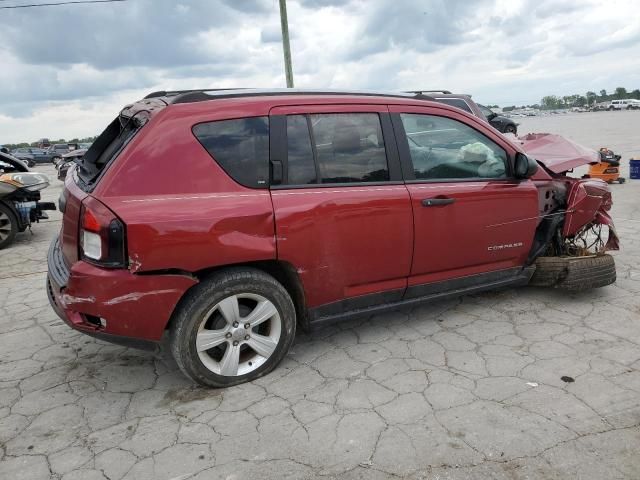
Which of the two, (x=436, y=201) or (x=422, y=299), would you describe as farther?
(x=422, y=299)

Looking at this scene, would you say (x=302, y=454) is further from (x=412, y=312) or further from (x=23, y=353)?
(x=23, y=353)

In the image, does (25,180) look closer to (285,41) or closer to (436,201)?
(436,201)

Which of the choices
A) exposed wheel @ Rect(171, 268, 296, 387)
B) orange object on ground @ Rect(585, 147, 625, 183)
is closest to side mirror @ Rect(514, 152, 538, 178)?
exposed wheel @ Rect(171, 268, 296, 387)

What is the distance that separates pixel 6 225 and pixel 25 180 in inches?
27.8

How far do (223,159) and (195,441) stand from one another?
1543mm

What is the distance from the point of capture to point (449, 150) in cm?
369

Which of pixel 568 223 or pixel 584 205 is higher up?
pixel 584 205

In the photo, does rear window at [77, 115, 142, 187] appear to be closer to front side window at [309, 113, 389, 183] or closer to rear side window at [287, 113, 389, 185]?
rear side window at [287, 113, 389, 185]

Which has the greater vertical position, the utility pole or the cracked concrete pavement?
the utility pole

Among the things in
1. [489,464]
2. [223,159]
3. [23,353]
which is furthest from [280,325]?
[23,353]

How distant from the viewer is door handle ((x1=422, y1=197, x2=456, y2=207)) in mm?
3426

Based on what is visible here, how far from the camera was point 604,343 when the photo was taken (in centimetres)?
345

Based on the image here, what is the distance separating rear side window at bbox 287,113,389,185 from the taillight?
104 centimetres

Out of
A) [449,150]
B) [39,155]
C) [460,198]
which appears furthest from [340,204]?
[39,155]
